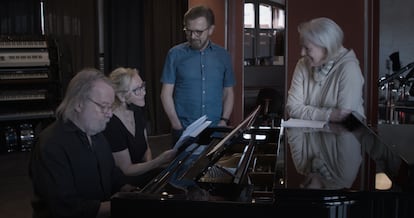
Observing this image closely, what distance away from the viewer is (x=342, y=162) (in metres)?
1.83

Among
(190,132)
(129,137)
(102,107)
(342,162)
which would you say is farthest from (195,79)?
(342,162)

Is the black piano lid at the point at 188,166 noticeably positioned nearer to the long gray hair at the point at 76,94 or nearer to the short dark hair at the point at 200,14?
the long gray hair at the point at 76,94

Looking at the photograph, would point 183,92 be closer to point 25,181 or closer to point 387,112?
point 25,181

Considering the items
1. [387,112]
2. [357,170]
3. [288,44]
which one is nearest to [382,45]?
[387,112]

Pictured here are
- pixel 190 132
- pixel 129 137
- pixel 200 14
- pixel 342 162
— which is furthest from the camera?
pixel 200 14

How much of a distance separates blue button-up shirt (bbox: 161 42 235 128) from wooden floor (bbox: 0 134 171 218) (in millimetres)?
1652

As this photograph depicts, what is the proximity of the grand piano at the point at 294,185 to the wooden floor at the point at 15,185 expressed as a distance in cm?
250

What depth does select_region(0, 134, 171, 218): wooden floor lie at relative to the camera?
4.17 meters

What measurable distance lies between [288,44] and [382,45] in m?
4.72

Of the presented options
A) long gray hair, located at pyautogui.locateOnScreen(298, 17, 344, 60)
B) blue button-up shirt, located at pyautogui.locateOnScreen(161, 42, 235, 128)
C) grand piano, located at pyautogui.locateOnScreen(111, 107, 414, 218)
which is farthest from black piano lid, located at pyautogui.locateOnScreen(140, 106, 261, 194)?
blue button-up shirt, located at pyautogui.locateOnScreen(161, 42, 235, 128)

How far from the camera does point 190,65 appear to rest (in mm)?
3248

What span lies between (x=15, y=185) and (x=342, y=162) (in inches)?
156

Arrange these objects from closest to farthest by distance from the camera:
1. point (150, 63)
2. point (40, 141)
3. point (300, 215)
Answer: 1. point (300, 215)
2. point (40, 141)
3. point (150, 63)

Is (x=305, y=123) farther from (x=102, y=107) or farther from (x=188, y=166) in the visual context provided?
(x=102, y=107)
